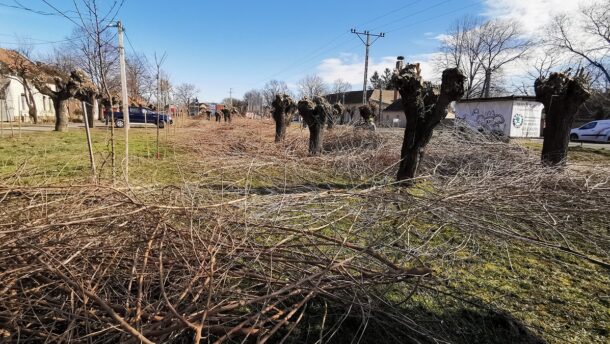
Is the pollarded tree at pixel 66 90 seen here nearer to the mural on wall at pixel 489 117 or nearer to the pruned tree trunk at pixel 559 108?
the pruned tree trunk at pixel 559 108

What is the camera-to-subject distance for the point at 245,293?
7.50 ft

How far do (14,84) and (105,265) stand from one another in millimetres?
41499

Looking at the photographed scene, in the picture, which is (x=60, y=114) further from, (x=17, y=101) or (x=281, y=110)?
(x=17, y=101)

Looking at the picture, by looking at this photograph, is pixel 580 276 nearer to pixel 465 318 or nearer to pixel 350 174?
pixel 465 318

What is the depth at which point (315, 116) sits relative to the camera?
35.7ft

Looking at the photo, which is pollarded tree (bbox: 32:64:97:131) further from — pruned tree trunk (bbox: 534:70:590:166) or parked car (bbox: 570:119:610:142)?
parked car (bbox: 570:119:610:142)

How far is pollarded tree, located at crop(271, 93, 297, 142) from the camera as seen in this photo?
1370 centimetres

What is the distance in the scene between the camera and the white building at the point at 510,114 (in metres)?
27.2

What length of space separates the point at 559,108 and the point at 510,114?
856 inches

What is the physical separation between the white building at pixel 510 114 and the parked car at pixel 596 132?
3.59m

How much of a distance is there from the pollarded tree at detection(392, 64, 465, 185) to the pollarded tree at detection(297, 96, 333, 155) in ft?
13.1

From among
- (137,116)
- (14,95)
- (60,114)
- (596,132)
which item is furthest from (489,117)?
(14,95)

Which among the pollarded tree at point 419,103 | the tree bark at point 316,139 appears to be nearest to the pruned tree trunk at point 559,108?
the pollarded tree at point 419,103

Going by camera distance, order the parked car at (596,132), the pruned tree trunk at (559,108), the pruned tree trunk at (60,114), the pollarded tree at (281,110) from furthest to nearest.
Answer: the parked car at (596,132)
the pruned tree trunk at (60,114)
the pollarded tree at (281,110)
the pruned tree trunk at (559,108)
